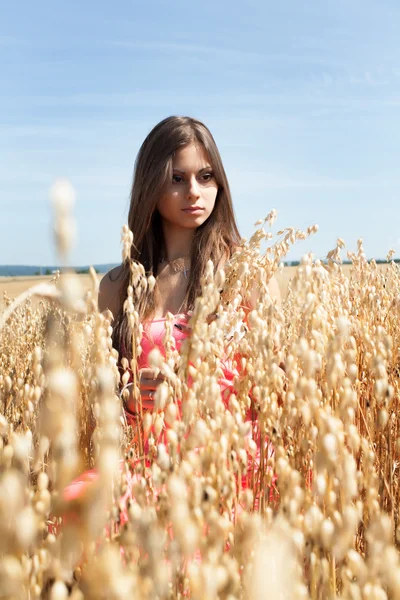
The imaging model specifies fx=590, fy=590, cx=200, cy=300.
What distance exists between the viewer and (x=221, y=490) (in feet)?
2.40

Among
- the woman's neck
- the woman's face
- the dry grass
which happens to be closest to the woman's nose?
the woman's face

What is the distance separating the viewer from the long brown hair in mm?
2215

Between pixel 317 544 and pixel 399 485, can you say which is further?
pixel 399 485

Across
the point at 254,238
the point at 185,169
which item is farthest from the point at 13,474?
the point at 185,169

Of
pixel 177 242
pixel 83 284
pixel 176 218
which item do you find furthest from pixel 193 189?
pixel 83 284

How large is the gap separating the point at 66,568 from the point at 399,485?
1.01 metres

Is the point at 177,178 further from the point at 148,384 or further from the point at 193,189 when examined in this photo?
the point at 148,384

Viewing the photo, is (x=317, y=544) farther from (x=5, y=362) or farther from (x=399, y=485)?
(x=5, y=362)

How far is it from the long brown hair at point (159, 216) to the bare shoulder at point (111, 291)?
5 cm

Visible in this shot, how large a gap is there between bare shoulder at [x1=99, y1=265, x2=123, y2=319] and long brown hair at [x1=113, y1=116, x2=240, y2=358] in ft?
0.15

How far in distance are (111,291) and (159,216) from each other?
369 mm

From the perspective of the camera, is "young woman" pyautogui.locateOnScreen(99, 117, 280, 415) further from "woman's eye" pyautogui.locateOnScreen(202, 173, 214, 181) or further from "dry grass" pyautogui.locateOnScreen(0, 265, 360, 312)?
"dry grass" pyautogui.locateOnScreen(0, 265, 360, 312)

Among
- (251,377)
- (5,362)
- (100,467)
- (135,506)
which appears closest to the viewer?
(100,467)

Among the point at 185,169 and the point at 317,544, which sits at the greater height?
the point at 185,169
